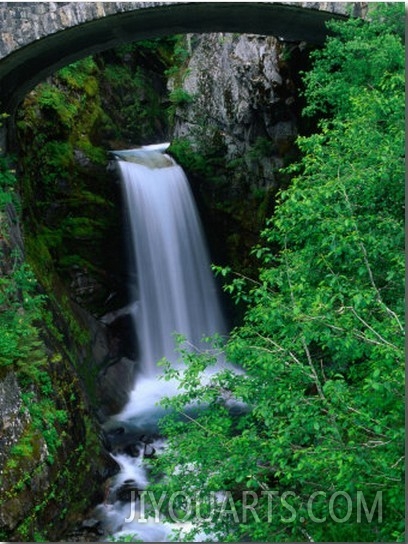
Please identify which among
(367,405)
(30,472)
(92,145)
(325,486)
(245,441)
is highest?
(92,145)

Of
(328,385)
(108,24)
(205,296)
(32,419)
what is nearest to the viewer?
(328,385)

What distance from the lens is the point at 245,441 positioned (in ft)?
15.5

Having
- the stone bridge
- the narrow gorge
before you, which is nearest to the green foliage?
the narrow gorge

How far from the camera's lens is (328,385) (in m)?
4.21

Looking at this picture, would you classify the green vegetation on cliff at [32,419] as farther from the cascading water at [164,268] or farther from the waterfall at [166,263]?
the waterfall at [166,263]

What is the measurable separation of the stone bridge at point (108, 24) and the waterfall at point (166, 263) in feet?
15.0

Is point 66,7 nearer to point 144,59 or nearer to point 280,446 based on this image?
point 280,446


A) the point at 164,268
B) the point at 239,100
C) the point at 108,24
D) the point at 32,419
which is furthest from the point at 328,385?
the point at 239,100

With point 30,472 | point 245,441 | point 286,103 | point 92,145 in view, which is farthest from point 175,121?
point 245,441

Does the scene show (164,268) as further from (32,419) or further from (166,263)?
(32,419)

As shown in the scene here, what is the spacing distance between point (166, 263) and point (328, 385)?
10443 millimetres

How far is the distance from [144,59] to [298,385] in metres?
20.2

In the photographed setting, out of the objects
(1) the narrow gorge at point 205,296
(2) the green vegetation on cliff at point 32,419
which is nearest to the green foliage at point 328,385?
(1) the narrow gorge at point 205,296

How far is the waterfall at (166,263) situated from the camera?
13961mm
